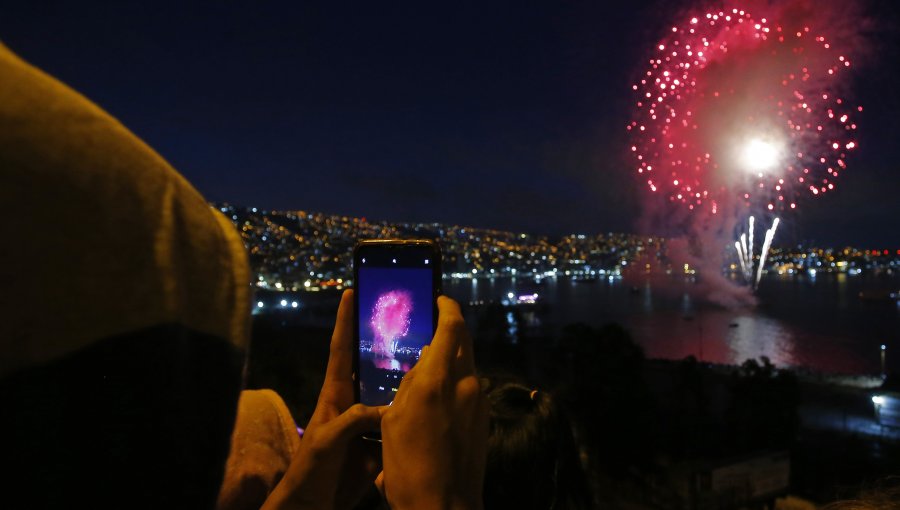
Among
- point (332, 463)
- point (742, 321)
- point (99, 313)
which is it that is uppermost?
point (99, 313)

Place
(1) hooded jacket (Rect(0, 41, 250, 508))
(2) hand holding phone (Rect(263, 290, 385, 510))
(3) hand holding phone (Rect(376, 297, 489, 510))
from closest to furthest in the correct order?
(1) hooded jacket (Rect(0, 41, 250, 508)) < (3) hand holding phone (Rect(376, 297, 489, 510)) < (2) hand holding phone (Rect(263, 290, 385, 510))

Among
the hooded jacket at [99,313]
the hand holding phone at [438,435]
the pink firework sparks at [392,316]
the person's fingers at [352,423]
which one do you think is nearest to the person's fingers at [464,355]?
the hand holding phone at [438,435]

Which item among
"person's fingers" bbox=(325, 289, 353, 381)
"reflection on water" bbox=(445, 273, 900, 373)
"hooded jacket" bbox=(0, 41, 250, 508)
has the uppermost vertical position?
"hooded jacket" bbox=(0, 41, 250, 508)

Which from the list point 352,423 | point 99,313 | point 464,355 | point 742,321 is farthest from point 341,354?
point 742,321

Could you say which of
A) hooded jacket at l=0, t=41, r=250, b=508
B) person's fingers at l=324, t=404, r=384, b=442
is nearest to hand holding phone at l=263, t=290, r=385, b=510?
person's fingers at l=324, t=404, r=384, b=442

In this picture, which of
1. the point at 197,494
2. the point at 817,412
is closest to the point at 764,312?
the point at 817,412

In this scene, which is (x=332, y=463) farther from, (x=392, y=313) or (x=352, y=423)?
(x=392, y=313)

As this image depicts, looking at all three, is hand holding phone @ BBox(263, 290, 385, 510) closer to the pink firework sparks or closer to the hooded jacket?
the pink firework sparks
